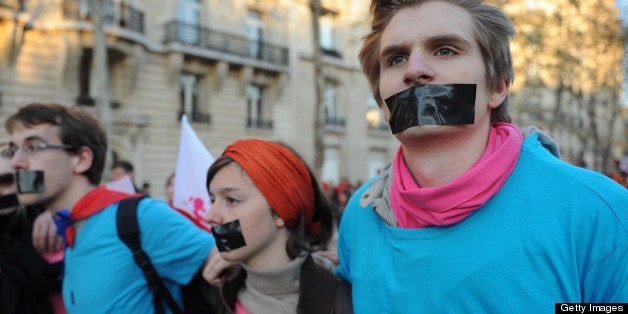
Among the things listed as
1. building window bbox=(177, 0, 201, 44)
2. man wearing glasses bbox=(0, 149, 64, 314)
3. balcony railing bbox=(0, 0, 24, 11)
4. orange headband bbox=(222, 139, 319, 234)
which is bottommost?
man wearing glasses bbox=(0, 149, 64, 314)

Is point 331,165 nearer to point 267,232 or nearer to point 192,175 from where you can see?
point 192,175

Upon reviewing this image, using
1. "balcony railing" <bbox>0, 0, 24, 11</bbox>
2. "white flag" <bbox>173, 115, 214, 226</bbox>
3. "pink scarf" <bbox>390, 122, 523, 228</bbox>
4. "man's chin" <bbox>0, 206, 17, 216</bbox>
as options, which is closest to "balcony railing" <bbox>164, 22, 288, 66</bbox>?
"balcony railing" <bbox>0, 0, 24, 11</bbox>

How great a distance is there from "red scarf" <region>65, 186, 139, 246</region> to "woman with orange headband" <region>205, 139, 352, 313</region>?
0.61 m

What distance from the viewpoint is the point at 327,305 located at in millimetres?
1649

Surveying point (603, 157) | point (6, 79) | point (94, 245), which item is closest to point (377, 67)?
point (94, 245)

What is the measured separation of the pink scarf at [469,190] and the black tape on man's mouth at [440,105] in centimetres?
11

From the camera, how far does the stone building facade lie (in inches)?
481

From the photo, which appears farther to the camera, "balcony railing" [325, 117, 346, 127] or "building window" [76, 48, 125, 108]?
"balcony railing" [325, 117, 346, 127]

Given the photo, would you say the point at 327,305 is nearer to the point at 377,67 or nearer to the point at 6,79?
the point at 377,67

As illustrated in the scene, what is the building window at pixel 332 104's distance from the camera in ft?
67.1

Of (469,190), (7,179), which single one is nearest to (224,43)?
(7,179)

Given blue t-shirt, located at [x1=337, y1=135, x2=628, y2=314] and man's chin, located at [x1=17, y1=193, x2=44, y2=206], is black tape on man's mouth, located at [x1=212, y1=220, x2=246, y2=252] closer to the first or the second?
blue t-shirt, located at [x1=337, y1=135, x2=628, y2=314]

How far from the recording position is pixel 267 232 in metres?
1.81

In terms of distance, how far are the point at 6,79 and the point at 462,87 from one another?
13.3m
